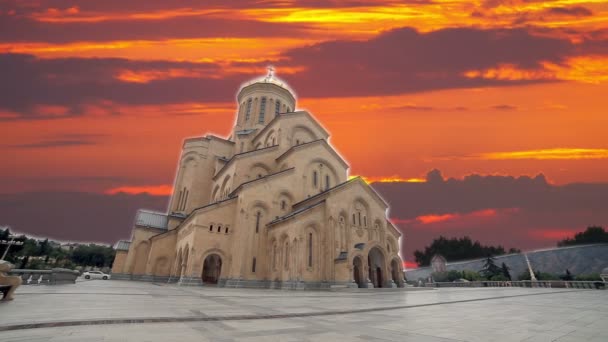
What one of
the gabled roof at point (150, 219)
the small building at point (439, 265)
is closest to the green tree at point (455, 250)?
the small building at point (439, 265)

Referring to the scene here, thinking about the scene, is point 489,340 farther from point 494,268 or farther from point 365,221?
point 494,268

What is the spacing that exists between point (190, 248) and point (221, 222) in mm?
3246

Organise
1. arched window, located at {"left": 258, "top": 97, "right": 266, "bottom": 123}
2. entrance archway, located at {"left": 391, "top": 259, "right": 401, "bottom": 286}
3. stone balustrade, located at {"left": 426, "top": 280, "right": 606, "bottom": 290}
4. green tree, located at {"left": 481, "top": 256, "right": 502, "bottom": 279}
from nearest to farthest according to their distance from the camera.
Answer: entrance archway, located at {"left": 391, "top": 259, "right": 401, "bottom": 286}
stone balustrade, located at {"left": 426, "top": 280, "right": 606, "bottom": 290}
arched window, located at {"left": 258, "top": 97, "right": 266, "bottom": 123}
green tree, located at {"left": 481, "top": 256, "right": 502, "bottom": 279}

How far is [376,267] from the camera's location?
2445 centimetres

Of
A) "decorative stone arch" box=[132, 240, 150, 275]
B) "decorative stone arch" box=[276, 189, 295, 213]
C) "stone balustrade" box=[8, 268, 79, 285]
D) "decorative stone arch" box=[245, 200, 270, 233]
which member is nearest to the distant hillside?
"decorative stone arch" box=[276, 189, 295, 213]

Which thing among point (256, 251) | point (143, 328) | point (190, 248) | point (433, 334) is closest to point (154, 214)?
point (190, 248)

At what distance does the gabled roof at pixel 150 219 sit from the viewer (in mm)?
32812

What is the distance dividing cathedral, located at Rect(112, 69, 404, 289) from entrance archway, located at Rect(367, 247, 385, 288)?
0.09 m

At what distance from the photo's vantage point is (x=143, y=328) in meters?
4.80

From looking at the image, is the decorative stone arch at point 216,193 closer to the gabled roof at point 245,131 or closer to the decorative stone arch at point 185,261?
Result: the gabled roof at point 245,131

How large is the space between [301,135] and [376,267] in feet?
55.7

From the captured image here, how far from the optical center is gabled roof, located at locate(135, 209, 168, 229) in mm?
32812

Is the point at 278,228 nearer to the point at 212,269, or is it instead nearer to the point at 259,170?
the point at 259,170

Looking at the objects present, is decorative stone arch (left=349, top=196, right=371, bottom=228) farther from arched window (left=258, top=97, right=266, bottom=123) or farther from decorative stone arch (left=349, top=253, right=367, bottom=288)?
arched window (left=258, top=97, right=266, bottom=123)
